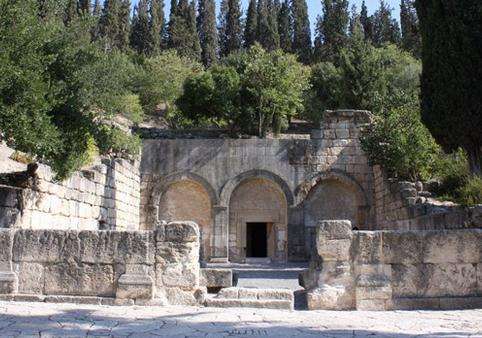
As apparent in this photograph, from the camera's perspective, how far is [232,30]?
61.1m

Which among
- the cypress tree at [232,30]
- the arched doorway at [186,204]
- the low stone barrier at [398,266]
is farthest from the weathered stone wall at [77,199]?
the cypress tree at [232,30]

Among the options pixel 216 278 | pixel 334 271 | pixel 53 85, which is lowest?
pixel 216 278

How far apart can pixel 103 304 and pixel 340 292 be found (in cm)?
327

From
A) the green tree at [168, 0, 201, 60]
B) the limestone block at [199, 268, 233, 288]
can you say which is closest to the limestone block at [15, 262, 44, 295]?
the limestone block at [199, 268, 233, 288]

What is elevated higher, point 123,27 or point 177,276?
point 123,27

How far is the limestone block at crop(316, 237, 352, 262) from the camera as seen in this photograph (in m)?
7.45

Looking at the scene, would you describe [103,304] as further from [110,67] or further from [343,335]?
[110,67]

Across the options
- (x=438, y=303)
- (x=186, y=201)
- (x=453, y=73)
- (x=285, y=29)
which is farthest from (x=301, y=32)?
(x=438, y=303)

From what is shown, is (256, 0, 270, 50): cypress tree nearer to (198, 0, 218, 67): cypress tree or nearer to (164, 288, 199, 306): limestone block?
(198, 0, 218, 67): cypress tree

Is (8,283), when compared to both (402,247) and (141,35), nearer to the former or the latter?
(402,247)

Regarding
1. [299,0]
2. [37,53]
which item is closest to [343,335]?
[37,53]

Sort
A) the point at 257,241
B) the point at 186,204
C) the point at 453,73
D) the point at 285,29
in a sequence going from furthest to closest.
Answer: the point at 285,29, the point at 257,241, the point at 186,204, the point at 453,73

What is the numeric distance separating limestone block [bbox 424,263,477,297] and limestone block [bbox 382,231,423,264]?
0.81 feet

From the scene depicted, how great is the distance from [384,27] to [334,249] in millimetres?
52402
